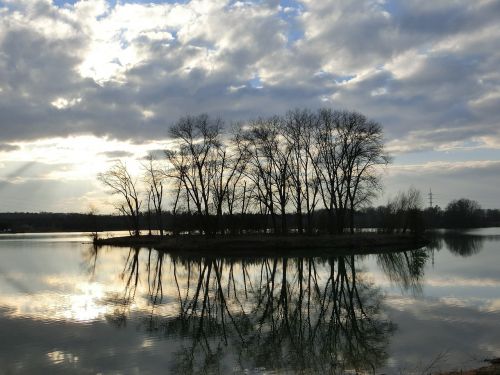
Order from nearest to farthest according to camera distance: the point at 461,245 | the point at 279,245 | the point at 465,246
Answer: the point at 279,245 < the point at 465,246 < the point at 461,245

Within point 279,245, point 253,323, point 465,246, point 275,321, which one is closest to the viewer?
point 253,323

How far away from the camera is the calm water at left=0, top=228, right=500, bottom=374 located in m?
10.9

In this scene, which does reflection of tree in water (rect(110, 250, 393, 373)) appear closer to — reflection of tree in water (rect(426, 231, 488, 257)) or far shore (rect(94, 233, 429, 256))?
far shore (rect(94, 233, 429, 256))

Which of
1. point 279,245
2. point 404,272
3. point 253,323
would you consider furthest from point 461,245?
point 253,323

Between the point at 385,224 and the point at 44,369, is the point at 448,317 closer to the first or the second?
the point at 44,369

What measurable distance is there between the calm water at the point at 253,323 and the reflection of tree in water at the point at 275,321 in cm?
4

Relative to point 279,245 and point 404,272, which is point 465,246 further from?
point 404,272

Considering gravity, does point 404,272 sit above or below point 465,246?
above

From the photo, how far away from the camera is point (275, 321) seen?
15.3 metres

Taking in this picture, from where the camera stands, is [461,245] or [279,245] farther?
[461,245]

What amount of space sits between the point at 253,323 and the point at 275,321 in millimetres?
733

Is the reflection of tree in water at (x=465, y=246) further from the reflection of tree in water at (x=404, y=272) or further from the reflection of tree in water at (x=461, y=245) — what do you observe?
the reflection of tree in water at (x=404, y=272)

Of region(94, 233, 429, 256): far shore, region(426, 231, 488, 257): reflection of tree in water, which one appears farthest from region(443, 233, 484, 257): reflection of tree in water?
region(94, 233, 429, 256): far shore

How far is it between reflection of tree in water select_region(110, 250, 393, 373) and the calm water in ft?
0.14
